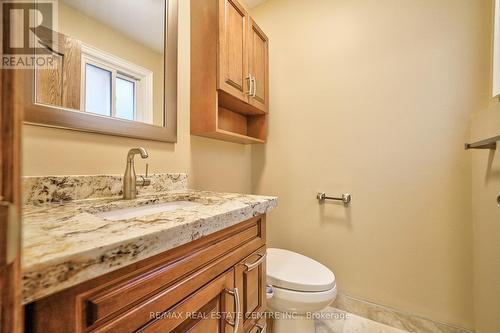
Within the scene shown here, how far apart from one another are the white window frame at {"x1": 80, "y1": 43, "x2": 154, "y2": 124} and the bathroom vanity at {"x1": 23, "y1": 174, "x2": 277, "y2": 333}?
33cm

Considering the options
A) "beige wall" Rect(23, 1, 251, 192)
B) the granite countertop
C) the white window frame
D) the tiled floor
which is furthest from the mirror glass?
the tiled floor

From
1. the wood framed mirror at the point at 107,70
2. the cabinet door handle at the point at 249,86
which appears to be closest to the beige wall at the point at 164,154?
the wood framed mirror at the point at 107,70

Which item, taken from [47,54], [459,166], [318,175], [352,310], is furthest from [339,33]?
[352,310]

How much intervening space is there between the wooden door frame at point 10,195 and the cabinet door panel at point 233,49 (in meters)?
0.99

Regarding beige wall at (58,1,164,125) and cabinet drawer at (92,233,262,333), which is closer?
cabinet drawer at (92,233,262,333)

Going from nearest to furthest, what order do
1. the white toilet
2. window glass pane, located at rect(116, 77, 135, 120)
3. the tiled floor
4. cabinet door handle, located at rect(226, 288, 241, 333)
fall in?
cabinet door handle, located at rect(226, 288, 241, 333) < window glass pane, located at rect(116, 77, 135, 120) < the white toilet < the tiled floor

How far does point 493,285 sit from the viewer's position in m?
0.95

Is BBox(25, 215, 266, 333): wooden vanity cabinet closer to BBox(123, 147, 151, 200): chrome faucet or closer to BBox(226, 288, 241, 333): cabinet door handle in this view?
BBox(226, 288, 241, 333): cabinet door handle

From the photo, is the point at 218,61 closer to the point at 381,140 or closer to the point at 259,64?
the point at 259,64

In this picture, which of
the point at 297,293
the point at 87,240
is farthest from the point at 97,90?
the point at 297,293

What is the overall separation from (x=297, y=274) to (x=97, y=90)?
4.13 feet

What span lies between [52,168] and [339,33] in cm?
177

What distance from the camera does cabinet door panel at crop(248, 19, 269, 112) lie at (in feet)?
4.60

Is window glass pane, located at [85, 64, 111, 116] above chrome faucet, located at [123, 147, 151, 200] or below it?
above
